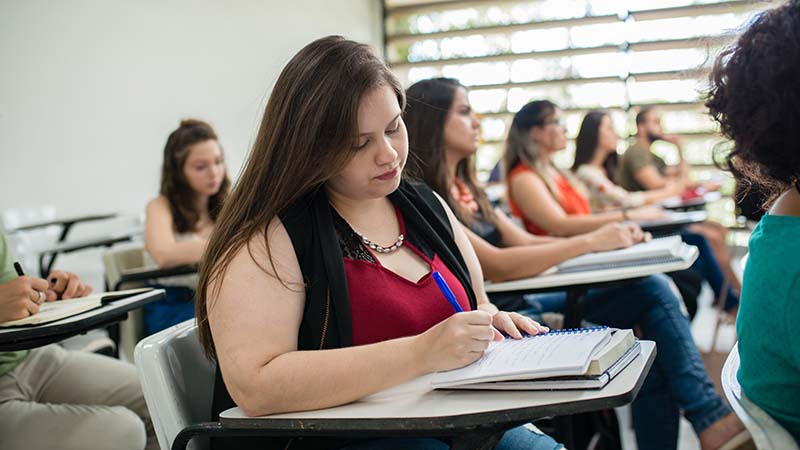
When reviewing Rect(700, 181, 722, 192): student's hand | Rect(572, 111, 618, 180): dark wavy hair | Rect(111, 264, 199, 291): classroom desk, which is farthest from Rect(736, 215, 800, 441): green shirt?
Rect(700, 181, 722, 192): student's hand

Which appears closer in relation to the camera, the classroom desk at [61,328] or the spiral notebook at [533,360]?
the spiral notebook at [533,360]

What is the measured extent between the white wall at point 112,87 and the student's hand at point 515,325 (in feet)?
7.82

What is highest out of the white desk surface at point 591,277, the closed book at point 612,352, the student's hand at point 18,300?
the closed book at point 612,352

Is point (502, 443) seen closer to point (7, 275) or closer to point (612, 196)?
point (7, 275)

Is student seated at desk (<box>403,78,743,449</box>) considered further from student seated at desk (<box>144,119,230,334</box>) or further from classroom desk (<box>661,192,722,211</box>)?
classroom desk (<box>661,192,722,211</box>)

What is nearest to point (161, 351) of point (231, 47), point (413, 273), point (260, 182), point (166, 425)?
point (166, 425)

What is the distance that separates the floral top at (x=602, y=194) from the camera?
4.46m

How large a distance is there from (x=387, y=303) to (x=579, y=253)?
3.84 feet

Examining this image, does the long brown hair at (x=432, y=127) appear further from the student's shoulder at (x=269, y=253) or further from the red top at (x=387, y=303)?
the student's shoulder at (x=269, y=253)

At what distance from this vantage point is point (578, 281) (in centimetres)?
211

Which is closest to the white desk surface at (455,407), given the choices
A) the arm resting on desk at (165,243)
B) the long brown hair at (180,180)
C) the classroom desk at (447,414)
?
the classroom desk at (447,414)

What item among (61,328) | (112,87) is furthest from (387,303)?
(112,87)

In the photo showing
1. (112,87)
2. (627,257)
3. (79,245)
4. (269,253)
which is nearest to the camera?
(269,253)

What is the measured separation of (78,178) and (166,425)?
3.86 m
